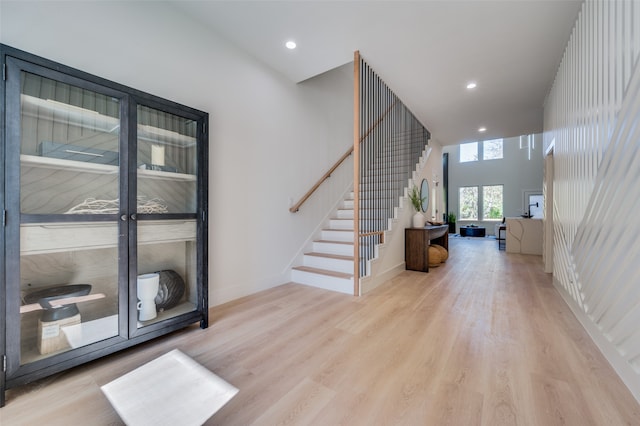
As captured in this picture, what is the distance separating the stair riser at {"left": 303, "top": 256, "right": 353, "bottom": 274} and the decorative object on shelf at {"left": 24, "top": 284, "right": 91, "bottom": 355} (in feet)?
8.80

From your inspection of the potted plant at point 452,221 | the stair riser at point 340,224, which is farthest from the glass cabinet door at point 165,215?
the potted plant at point 452,221

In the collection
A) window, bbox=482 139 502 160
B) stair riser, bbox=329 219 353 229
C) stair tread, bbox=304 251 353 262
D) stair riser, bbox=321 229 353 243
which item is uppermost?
window, bbox=482 139 502 160

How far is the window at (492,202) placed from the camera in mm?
12144

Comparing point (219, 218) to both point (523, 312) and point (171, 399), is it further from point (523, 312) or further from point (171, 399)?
point (523, 312)

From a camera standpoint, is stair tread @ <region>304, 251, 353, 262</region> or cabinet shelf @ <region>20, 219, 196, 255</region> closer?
cabinet shelf @ <region>20, 219, 196, 255</region>

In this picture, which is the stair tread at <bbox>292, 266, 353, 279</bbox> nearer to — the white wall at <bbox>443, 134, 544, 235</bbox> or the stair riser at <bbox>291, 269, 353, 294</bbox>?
the stair riser at <bbox>291, 269, 353, 294</bbox>

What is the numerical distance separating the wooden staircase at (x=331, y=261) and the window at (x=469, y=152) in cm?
1083

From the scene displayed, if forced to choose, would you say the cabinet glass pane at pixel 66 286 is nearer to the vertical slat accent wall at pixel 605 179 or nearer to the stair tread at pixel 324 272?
the stair tread at pixel 324 272

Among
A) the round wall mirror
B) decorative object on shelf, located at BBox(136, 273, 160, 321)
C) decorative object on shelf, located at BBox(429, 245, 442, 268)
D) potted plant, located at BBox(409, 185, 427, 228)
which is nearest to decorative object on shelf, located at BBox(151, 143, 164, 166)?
decorative object on shelf, located at BBox(136, 273, 160, 321)

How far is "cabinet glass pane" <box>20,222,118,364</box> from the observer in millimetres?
1469

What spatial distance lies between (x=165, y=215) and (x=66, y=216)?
0.56 meters

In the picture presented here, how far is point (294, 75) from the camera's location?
3.73m

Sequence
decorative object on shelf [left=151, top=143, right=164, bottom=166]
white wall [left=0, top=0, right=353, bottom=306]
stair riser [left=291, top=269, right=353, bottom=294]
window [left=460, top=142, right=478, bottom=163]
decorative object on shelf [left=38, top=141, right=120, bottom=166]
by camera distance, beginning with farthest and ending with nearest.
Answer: window [left=460, top=142, right=478, bottom=163] → stair riser [left=291, top=269, right=353, bottom=294] → decorative object on shelf [left=151, top=143, right=164, bottom=166] → white wall [left=0, top=0, right=353, bottom=306] → decorative object on shelf [left=38, top=141, right=120, bottom=166]

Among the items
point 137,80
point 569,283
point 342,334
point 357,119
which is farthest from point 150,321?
point 569,283
